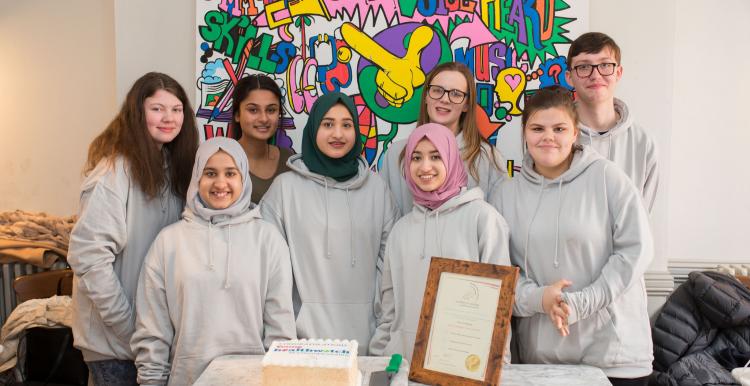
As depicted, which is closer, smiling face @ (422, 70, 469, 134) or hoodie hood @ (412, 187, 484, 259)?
hoodie hood @ (412, 187, 484, 259)

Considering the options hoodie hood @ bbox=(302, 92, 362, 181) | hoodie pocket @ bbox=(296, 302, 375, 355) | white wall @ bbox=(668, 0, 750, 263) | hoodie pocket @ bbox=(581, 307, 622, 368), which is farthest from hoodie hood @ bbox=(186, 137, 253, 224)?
white wall @ bbox=(668, 0, 750, 263)

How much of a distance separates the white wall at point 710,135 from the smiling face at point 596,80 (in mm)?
1500

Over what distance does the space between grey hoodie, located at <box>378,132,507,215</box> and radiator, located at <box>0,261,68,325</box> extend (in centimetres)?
236

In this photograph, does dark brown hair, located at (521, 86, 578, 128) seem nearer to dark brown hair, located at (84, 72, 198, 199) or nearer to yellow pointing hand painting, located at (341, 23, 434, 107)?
yellow pointing hand painting, located at (341, 23, 434, 107)

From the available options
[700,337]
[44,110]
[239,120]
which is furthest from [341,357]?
[44,110]

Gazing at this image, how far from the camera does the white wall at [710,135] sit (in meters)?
3.77

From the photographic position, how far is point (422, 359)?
168 centimetres

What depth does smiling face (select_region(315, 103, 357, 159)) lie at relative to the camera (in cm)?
249

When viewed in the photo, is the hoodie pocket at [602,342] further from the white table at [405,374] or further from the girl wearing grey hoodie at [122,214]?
the girl wearing grey hoodie at [122,214]

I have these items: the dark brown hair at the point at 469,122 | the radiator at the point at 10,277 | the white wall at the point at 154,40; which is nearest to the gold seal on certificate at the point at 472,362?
the dark brown hair at the point at 469,122

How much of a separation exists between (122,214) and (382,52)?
164cm

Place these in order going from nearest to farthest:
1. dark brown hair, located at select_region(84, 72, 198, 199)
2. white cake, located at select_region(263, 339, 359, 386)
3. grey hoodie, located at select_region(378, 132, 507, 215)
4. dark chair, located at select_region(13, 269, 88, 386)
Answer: white cake, located at select_region(263, 339, 359, 386)
dark brown hair, located at select_region(84, 72, 198, 199)
grey hoodie, located at select_region(378, 132, 507, 215)
dark chair, located at select_region(13, 269, 88, 386)

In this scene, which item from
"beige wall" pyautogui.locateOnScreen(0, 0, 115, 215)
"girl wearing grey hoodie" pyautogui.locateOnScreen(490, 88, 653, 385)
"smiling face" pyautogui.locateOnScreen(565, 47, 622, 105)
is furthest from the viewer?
"beige wall" pyautogui.locateOnScreen(0, 0, 115, 215)

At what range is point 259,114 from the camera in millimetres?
2994
